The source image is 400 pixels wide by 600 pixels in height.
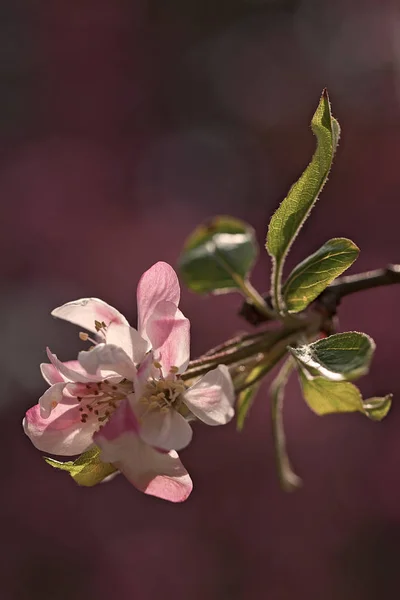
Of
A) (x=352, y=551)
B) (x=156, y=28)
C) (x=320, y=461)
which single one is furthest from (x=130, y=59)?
(x=352, y=551)

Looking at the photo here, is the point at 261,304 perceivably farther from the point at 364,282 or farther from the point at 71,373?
the point at 71,373

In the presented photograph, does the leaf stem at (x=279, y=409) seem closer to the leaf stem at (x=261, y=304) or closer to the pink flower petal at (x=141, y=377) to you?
the leaf stem at (x=261, y=304)

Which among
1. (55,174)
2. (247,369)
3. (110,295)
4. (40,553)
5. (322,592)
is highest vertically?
(247,369)

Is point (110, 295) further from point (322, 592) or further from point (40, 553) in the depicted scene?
point (322, 592)

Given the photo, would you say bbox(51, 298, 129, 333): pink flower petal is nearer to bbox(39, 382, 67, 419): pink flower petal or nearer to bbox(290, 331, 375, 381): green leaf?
bbox(39, 382, 67, 419): pink flower petal

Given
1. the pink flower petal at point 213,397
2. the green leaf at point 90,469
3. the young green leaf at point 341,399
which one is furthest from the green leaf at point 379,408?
the green leaf at point 90,469
